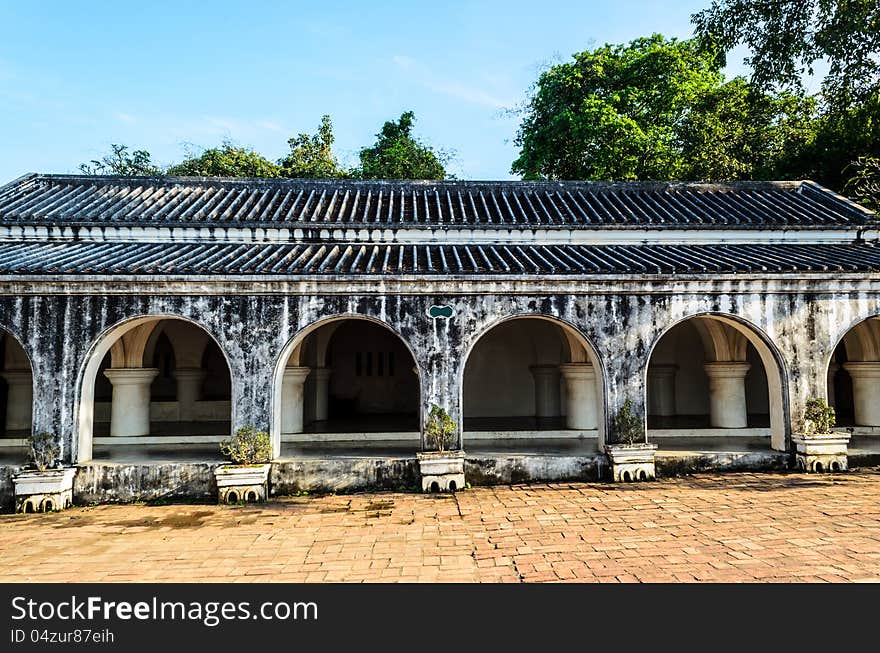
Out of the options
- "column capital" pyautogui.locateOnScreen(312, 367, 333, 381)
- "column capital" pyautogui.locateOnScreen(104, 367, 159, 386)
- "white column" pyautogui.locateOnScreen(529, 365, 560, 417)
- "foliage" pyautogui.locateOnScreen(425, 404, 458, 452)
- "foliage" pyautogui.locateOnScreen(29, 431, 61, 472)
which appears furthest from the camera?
"white column" pyautogui.locateOnScreen(529, 365, 560, 417)

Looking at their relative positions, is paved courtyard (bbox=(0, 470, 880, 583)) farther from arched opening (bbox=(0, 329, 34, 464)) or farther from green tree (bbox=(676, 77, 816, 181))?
green tree (bbox=(676, 77, 816, 181))

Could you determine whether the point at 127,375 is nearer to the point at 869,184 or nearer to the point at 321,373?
the point at 321,373

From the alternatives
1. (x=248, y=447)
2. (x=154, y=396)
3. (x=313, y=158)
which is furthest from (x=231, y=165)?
(x=248, y=447)

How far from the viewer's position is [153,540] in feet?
20.4

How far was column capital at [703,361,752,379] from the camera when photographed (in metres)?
11.0

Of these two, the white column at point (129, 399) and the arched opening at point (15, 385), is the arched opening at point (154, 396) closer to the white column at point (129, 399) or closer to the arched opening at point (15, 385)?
the white column at point (129, 399)

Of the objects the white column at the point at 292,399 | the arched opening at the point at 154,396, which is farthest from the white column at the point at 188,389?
the white column at the point at 292,399

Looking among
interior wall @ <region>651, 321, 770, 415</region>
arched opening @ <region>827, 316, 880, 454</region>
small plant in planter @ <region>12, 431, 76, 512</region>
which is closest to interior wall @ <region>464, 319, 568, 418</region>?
interior wall @ <region>651, 321, 770, 415</region>

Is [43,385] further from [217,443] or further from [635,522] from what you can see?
[635,522]

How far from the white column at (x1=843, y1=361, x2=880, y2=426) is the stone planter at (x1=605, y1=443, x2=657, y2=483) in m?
5.48

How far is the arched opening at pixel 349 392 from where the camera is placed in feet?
34.4

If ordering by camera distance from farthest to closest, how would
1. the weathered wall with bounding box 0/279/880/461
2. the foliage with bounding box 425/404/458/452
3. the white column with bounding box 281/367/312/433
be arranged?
the white column with bounding box 281/367/312/433 → the foliage with bounding box 425/404/458/452 → the weathered wall with bounding box 0/279/880/461

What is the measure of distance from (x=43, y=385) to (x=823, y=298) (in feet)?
39.7

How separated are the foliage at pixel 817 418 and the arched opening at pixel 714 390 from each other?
357mm
